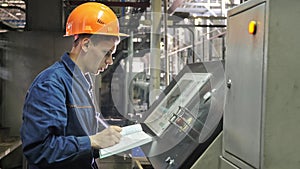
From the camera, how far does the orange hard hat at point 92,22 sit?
4.05 feet

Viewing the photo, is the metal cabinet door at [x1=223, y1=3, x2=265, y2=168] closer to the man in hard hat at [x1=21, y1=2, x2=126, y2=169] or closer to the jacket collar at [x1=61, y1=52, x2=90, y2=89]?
the man in hard hat at [x1=21, y1=2, x2=126, y2=169]

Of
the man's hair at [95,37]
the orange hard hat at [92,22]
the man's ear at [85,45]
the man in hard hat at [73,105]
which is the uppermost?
the orange hard hat at [92,22]

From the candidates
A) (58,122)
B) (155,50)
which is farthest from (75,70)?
(155,50)

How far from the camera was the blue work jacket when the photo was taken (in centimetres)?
103

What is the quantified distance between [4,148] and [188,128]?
197 cm

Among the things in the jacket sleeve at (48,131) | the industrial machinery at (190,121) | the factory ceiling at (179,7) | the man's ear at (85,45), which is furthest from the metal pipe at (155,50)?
the jacket sleeve at (48,131)

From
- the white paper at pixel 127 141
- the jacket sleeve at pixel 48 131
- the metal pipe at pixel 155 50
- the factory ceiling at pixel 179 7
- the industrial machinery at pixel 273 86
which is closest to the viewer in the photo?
the industrial machinery at pixel 273 86

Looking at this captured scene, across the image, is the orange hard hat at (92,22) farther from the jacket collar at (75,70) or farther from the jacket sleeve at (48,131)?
the jacket sleeve at (48,131)

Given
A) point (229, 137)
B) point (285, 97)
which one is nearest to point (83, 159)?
point (229, 137)

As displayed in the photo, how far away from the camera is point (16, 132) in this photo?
3.38 m

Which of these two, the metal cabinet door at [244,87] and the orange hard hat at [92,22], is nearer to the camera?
the metal cabinet door at [244,87]

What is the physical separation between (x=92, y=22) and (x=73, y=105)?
313 millimetres

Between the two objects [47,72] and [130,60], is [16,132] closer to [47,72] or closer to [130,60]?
[130,60]

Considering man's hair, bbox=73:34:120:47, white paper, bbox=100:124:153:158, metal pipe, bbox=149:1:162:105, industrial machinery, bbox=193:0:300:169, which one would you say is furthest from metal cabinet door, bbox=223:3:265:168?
metal pipe, bbox=149:1:162:105
